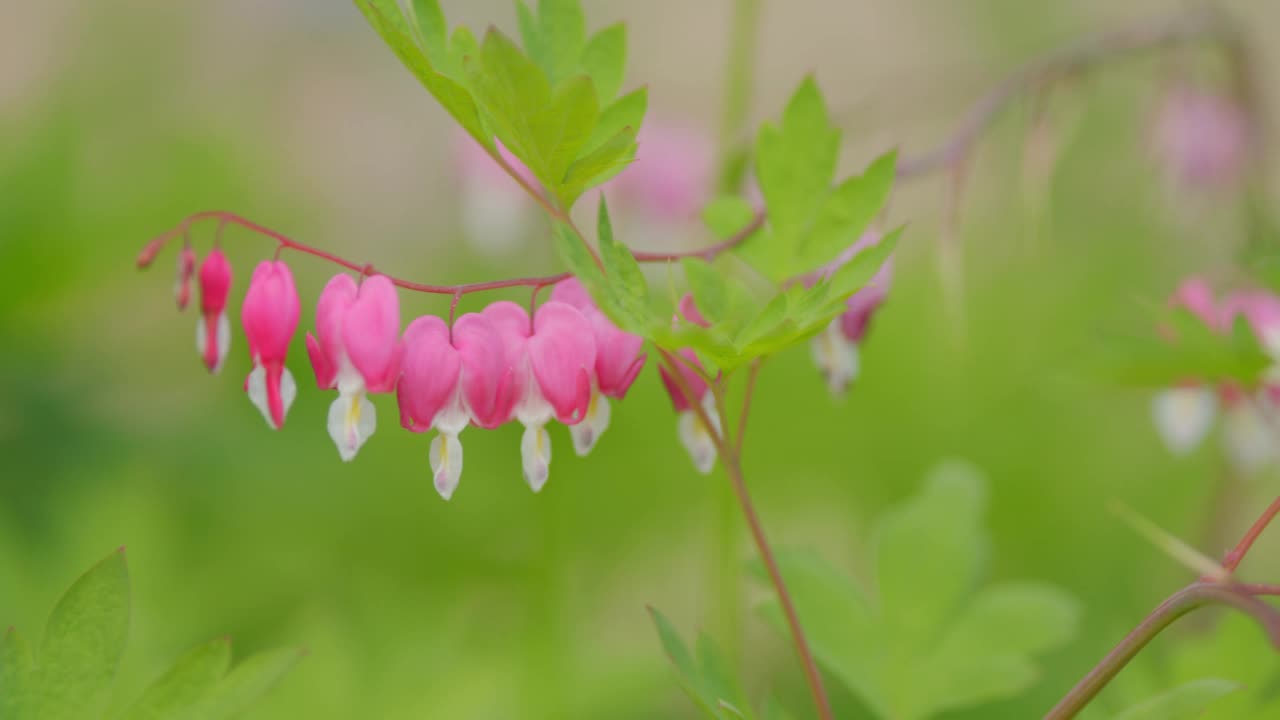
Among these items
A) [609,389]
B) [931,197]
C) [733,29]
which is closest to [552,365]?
[609,389]

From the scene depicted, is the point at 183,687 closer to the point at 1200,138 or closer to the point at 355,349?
the point at 355,349

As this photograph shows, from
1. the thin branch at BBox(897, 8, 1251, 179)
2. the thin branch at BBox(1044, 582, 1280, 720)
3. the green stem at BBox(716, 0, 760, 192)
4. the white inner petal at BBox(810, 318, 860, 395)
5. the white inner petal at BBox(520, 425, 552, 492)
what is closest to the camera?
the thin branch at BBox(1044, 582, 1280, 720)

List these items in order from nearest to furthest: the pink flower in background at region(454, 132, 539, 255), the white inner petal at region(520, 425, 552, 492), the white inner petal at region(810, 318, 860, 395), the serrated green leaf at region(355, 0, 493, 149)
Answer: the serrated green leaf at region(355, 0, 493, 149) → the white inner petal at region(520, 425, 552, 492) → the white inner petal at region(810, 318, 860, 395) → the pink flower in background at region(454, 132, 539, 255)

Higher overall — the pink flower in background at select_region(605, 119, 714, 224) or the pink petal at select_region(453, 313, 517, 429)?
the pink petal at select_region(453, 313, 517, 429)

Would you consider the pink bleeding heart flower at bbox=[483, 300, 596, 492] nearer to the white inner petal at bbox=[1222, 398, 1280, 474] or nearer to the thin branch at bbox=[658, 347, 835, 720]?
the thin branch at bbox=[658, 347, 835, 720]

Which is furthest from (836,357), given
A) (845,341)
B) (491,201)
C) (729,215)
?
(491,201)

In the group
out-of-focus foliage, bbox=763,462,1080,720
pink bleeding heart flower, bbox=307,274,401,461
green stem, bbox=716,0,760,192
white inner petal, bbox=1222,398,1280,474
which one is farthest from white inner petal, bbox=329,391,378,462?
white inner petal, bbox=1222,398,1280,474
